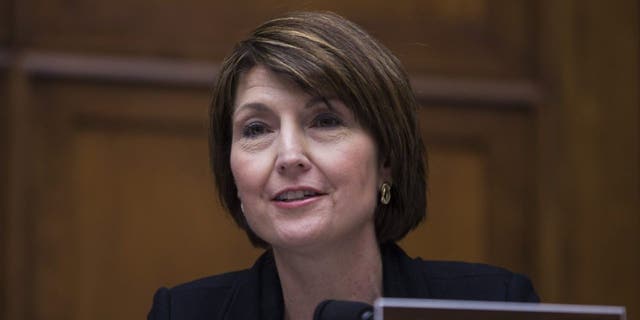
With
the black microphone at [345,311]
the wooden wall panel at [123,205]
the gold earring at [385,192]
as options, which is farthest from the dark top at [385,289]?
the wooden wall panel at [123,205]

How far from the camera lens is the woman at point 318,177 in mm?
1830

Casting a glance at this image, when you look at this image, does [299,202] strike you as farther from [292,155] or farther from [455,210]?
[455,210]

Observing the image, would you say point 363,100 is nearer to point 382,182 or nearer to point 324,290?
point 382,182

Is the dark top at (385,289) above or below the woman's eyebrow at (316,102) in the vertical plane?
below

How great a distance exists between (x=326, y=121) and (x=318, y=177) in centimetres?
11

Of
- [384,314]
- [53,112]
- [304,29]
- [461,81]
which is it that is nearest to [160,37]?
[53,112]

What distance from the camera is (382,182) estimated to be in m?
1.99

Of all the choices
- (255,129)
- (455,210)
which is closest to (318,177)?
(255,129)

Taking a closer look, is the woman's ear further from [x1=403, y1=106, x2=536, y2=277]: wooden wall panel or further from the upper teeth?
[x1=403, y1=106, x2=536, y2=277]: wooden wall panel

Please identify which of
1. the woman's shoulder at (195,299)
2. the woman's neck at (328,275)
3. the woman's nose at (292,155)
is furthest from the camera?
the woman's shoulder at (195,299)

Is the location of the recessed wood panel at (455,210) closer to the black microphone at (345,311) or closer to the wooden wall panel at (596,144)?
the wooden wall panel at (596,144)

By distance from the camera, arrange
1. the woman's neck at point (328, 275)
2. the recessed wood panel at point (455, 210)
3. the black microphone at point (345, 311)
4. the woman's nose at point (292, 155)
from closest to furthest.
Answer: the black microphone at point (345, 311), the woman's nose at point (292, 155), the woman's neck at point (328, 275), the recessed wood panel at point (455, 210)

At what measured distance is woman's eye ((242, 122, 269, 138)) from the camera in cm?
189

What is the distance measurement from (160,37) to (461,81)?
887mm
